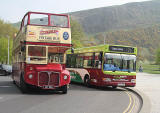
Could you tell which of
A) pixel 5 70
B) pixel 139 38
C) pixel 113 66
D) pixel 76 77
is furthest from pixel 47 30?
pixel 139 38

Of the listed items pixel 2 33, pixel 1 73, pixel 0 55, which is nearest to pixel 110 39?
pixel 2 33

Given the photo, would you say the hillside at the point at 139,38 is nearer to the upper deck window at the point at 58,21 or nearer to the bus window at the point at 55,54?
the upper deck window at the point at 58,21

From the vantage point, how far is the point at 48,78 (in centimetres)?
1525

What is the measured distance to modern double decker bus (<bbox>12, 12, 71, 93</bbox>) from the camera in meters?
15.2

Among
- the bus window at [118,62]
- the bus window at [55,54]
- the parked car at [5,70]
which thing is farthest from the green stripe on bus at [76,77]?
the parked car at [5,70]

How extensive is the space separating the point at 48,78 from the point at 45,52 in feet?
4.80

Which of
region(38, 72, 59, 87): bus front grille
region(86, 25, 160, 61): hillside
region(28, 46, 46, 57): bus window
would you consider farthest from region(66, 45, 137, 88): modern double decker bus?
region(86, 25, 160, 61): hillside

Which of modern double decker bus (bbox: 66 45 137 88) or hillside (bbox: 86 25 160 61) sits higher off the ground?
hillside (bbox: 86 25 160 61)

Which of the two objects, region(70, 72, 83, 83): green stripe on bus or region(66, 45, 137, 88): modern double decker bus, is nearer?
region(66, 45, 137, 88): modern double decker bus

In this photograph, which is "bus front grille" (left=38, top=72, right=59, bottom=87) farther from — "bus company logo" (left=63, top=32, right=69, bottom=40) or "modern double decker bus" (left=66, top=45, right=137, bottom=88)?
"modern double decker bus" (left=66, top=45, right=137, bottom=88)

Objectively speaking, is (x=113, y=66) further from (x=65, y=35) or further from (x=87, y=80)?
(x=65, y=35)

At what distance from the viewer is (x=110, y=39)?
188 m

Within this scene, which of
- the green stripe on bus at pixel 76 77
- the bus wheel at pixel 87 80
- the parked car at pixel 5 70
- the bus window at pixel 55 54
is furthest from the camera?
the parked car at pixel 5 70

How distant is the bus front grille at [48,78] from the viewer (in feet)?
49.8
